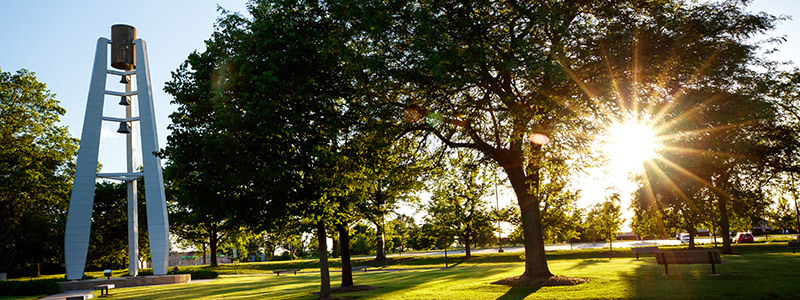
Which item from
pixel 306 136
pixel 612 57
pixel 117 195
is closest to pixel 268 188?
pixel 306 136

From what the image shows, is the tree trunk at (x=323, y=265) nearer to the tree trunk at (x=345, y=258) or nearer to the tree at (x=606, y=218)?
the tree trunk at (x=345, y=258)

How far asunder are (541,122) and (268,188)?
9190 mm

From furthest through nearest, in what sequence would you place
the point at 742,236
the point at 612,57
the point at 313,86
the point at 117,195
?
the point at 742,236 → the point at 117,195 → the point at 313,86 → the point at 612,57

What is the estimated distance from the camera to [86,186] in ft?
120

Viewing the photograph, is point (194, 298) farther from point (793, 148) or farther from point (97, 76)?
point (793, 148)

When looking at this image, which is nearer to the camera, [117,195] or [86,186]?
[86,186]

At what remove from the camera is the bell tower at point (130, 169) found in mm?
35938

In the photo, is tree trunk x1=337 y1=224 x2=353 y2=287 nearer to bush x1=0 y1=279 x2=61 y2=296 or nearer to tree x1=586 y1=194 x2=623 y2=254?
bush x1=0 y1=279 x2=61 y2=296

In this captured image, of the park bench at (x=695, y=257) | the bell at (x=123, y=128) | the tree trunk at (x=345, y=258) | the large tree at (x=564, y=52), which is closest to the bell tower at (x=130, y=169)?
the bell at (x=123, y=128)

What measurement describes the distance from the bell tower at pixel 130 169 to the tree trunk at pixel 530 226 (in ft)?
89.6

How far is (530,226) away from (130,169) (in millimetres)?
33229

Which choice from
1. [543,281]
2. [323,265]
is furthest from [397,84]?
[543,281]

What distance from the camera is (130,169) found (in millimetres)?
40875

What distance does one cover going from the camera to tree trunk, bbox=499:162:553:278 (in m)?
20.0
